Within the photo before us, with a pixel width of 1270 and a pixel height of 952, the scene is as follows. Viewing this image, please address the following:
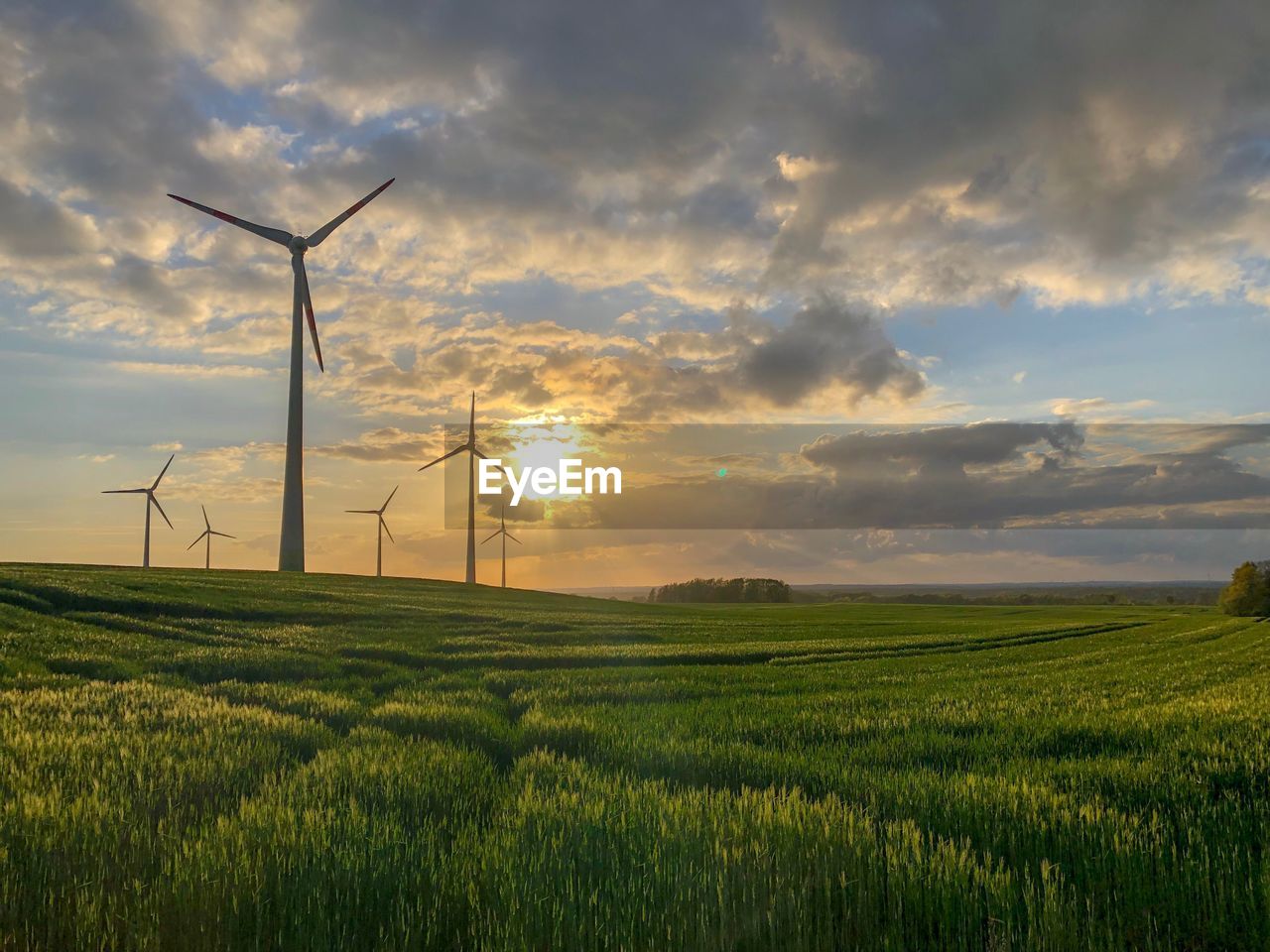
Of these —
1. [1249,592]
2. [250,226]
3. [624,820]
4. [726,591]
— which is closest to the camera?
[624,820]

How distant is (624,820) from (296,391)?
76.2m

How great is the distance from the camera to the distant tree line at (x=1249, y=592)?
333 feet

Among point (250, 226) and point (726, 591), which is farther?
point (726, 591)

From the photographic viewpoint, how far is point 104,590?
39750 millimetres

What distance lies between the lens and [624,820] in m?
6.20

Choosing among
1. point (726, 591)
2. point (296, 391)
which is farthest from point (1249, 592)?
point (296, 391)

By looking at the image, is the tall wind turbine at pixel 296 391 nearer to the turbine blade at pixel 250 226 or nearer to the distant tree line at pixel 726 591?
the turbine blade at pixel 250 226

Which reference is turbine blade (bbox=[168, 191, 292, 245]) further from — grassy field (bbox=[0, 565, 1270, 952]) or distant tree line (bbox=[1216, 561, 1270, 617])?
distant tree line (bbox=[1216, 561, 1270, 617])

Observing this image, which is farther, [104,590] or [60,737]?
[104,590]

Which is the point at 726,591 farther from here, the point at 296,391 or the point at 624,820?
the point at 624,820

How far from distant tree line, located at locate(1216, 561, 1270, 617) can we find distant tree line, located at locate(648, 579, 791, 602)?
81752mm

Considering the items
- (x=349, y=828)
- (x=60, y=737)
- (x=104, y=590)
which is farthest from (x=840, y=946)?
(x=104, y=590)

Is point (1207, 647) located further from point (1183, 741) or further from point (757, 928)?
point (757, 928)

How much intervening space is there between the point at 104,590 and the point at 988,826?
150ft
